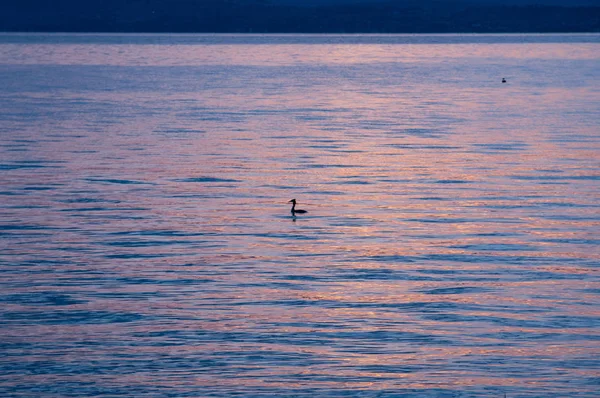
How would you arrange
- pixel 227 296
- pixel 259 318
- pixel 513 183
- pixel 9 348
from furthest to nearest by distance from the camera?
pixel 513 183, pixel 227 296, pixel 259 318, pixel 9 348

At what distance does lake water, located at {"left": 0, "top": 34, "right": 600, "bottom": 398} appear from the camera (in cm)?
1254

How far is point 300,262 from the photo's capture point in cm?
1781

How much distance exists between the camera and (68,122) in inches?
1608

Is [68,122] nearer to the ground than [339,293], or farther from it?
farther from it

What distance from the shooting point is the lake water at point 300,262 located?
41.1ft

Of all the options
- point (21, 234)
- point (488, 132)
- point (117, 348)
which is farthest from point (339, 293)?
point (488, 132)

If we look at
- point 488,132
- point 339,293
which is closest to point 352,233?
point 339,293

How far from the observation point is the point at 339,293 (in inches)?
621

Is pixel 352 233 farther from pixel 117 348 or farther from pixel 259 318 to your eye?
pixel 117 348

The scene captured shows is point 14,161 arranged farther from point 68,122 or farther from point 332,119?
point 332,119

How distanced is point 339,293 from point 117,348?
12.1ft

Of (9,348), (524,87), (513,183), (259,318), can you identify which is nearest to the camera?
(9,348)

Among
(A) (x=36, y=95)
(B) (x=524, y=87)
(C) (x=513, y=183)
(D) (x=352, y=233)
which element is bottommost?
(D) (x=352, y=233)

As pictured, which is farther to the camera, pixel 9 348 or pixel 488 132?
pixel 488 132
